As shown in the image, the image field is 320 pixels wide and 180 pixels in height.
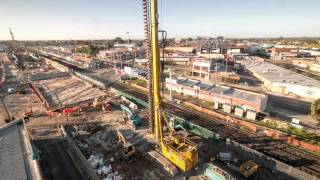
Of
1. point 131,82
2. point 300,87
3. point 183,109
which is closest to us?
point 183,109

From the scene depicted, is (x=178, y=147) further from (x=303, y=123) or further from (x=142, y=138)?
(x=303, y=123)

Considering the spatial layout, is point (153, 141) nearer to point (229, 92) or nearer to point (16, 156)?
point (16, 156)

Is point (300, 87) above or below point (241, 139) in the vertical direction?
above

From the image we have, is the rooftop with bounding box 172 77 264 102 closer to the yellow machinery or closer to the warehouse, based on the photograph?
the warehouse

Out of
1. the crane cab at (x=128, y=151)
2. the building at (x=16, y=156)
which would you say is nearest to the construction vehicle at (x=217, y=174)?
the crane cab at (x=128, y=151)

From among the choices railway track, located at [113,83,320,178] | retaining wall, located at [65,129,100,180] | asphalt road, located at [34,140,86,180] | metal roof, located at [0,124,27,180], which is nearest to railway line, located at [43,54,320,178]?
railway track, located at [113,83,320,178]

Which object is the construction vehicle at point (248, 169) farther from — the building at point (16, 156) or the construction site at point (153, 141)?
the building at point (16, 156)

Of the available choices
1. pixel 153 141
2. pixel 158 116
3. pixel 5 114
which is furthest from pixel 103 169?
pixel 5 114

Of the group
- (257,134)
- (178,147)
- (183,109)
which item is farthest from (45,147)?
(257,134)
